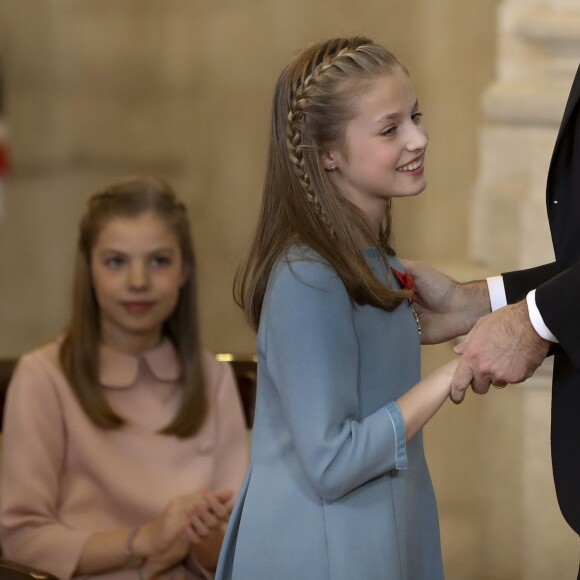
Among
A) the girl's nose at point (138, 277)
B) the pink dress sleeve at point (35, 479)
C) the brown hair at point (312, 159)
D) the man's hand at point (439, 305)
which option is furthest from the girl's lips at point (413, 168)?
the pink dress sleeve at point (35, 479)

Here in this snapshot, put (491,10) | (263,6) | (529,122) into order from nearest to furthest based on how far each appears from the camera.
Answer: (529,122) < (491,10) < (263,6)

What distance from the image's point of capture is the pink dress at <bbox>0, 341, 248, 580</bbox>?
3445 mm

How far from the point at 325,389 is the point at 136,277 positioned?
1.43 m

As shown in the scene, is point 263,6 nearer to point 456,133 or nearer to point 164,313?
point 456,133

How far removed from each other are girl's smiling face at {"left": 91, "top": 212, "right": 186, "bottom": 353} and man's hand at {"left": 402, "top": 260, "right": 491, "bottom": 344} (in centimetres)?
97

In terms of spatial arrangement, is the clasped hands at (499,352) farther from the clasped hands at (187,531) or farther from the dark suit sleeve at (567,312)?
the clasped hands at (187,531)

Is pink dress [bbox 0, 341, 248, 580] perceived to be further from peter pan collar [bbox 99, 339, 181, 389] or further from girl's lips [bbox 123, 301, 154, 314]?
girl's lips [bbox 123, 301, 154, 314]

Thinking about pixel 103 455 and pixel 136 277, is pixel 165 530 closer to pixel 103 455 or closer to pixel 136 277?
pixel 103 455

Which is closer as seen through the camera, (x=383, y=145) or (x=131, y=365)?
(x=383, y=145)

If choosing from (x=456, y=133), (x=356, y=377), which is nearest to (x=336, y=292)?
(x=356, y=377)

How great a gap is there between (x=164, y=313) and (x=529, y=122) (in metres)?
1.27

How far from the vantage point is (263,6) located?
6184 millimetres

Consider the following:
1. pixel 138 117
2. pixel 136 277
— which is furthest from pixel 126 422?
pixel 138 117

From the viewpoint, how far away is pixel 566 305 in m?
2.51
